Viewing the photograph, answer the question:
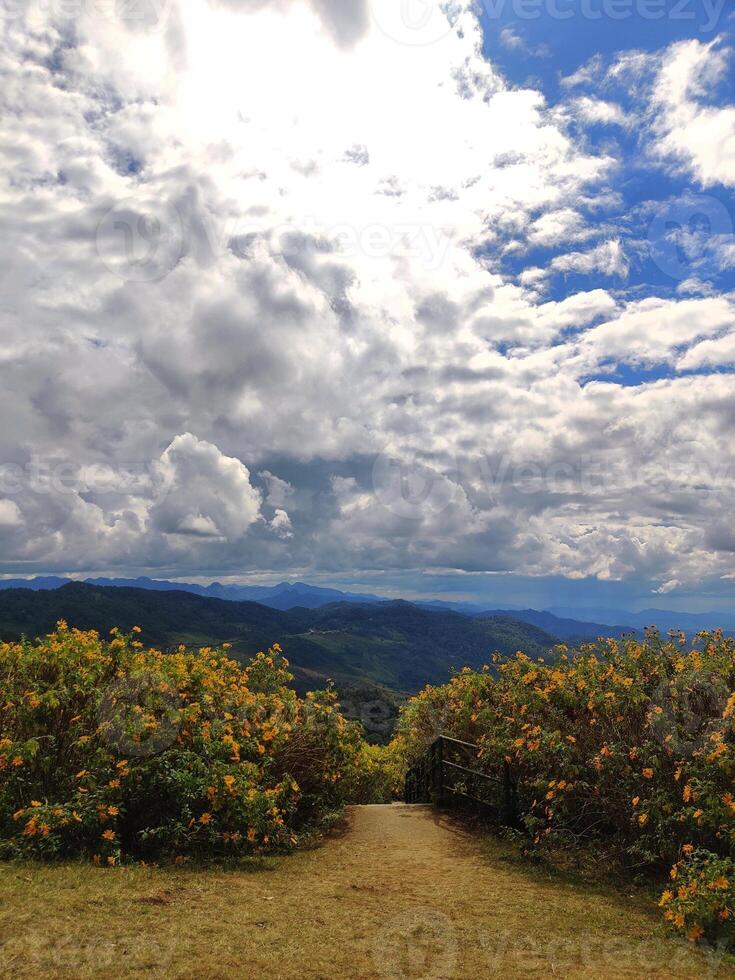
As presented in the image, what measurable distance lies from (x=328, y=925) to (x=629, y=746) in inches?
160

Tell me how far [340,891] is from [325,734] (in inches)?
142

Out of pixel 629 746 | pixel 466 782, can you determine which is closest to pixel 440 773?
pixel 466 782

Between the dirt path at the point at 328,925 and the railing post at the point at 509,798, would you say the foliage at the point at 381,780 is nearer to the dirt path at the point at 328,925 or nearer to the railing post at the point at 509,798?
the railing post at the point at 509,798

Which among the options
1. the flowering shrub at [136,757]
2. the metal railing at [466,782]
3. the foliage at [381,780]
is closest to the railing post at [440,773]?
the metal railing at [466,782]

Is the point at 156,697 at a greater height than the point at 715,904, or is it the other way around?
the point at 156,697

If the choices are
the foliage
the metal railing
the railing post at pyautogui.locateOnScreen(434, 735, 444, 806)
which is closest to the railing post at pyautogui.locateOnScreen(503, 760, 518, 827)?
the metal railing

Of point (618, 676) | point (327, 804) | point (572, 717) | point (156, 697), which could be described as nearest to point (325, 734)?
point (327, 804)

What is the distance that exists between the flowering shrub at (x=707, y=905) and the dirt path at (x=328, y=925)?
262 millimetres

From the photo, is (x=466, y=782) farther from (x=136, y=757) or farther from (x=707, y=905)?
(x=707, y=905)

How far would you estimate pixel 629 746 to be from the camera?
7793 millimetres

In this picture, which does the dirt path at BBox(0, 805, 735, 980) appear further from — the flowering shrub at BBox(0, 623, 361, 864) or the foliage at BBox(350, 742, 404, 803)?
the foliage at BBox(350, 742, 404, 803)

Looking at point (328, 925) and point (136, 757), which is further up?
point (136, 757)

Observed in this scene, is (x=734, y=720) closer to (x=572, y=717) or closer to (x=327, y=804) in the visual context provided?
(x=572, y=717)

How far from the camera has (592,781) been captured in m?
8.29
